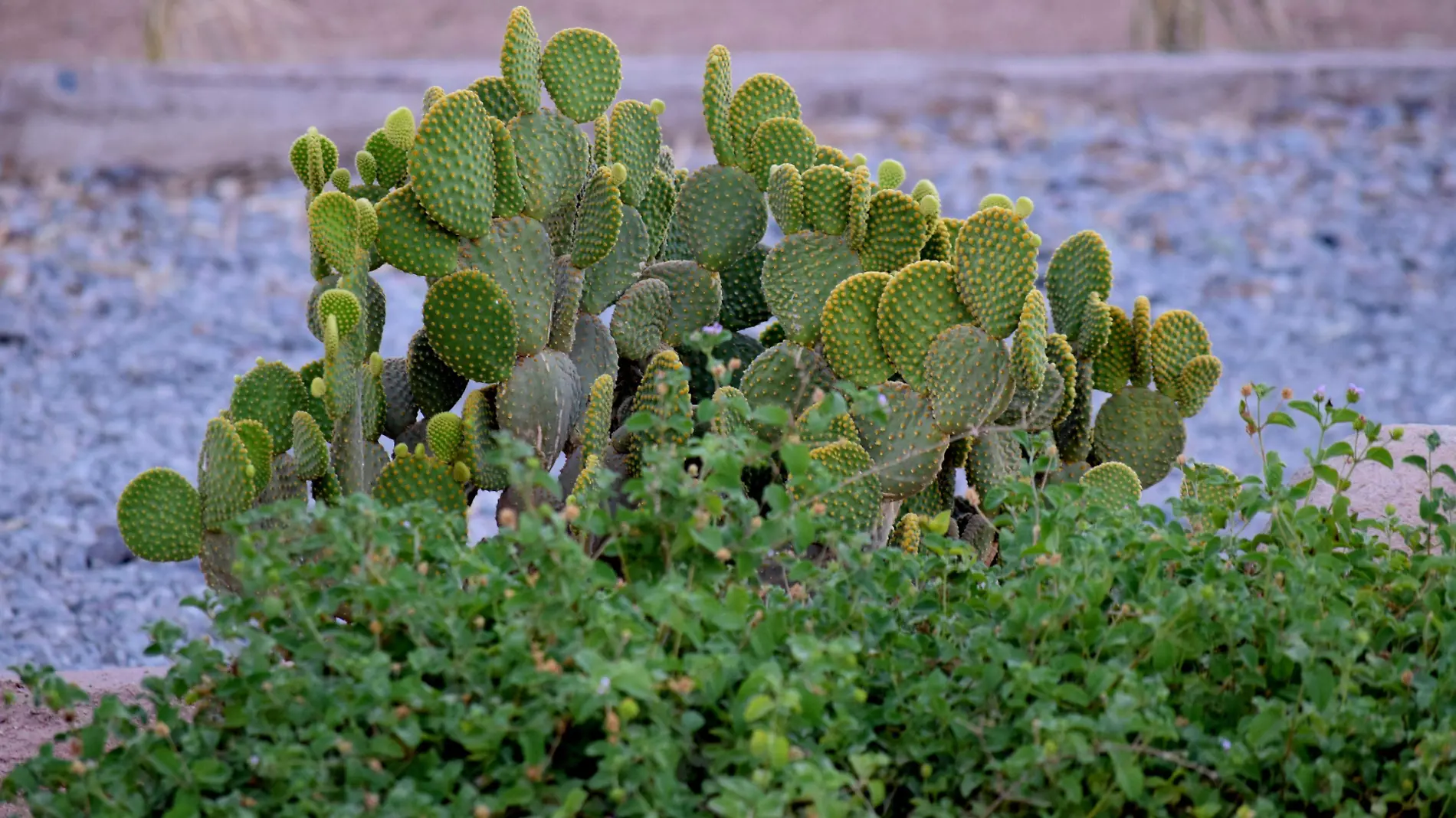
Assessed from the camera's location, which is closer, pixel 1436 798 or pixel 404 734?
pixel 404 734

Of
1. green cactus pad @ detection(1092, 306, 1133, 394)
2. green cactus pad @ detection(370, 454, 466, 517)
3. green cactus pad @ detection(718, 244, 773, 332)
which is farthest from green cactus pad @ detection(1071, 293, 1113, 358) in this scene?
green cactus pad @ detection(370, 454, 466, 517)

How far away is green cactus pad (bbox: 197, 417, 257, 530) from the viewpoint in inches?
90.0

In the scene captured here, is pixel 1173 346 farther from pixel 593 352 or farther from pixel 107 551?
pixel 107 551

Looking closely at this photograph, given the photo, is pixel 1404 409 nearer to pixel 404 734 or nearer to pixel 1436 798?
pixel 1436 798

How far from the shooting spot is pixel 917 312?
2.32 meters

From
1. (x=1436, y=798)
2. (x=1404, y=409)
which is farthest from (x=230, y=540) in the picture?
(x=1404, y=409)

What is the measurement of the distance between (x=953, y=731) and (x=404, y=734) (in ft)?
1.84

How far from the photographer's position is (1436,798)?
169 centimetres

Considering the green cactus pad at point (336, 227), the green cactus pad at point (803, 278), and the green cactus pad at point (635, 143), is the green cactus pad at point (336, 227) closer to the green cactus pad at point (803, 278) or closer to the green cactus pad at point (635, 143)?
the green cactus pad at point (635, 143)

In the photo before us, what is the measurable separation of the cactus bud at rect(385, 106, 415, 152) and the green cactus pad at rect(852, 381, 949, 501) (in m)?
0.80

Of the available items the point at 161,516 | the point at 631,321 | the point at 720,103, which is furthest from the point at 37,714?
the point at 720,103

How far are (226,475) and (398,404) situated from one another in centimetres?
38

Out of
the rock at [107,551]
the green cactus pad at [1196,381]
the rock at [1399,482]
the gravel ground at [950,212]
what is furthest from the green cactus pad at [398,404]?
the rock at [107,551]

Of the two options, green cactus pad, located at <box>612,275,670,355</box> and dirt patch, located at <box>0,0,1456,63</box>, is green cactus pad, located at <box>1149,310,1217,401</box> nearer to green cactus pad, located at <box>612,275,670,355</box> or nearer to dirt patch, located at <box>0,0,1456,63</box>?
green cactus pad, located at <box>612,275,670,355</box>
